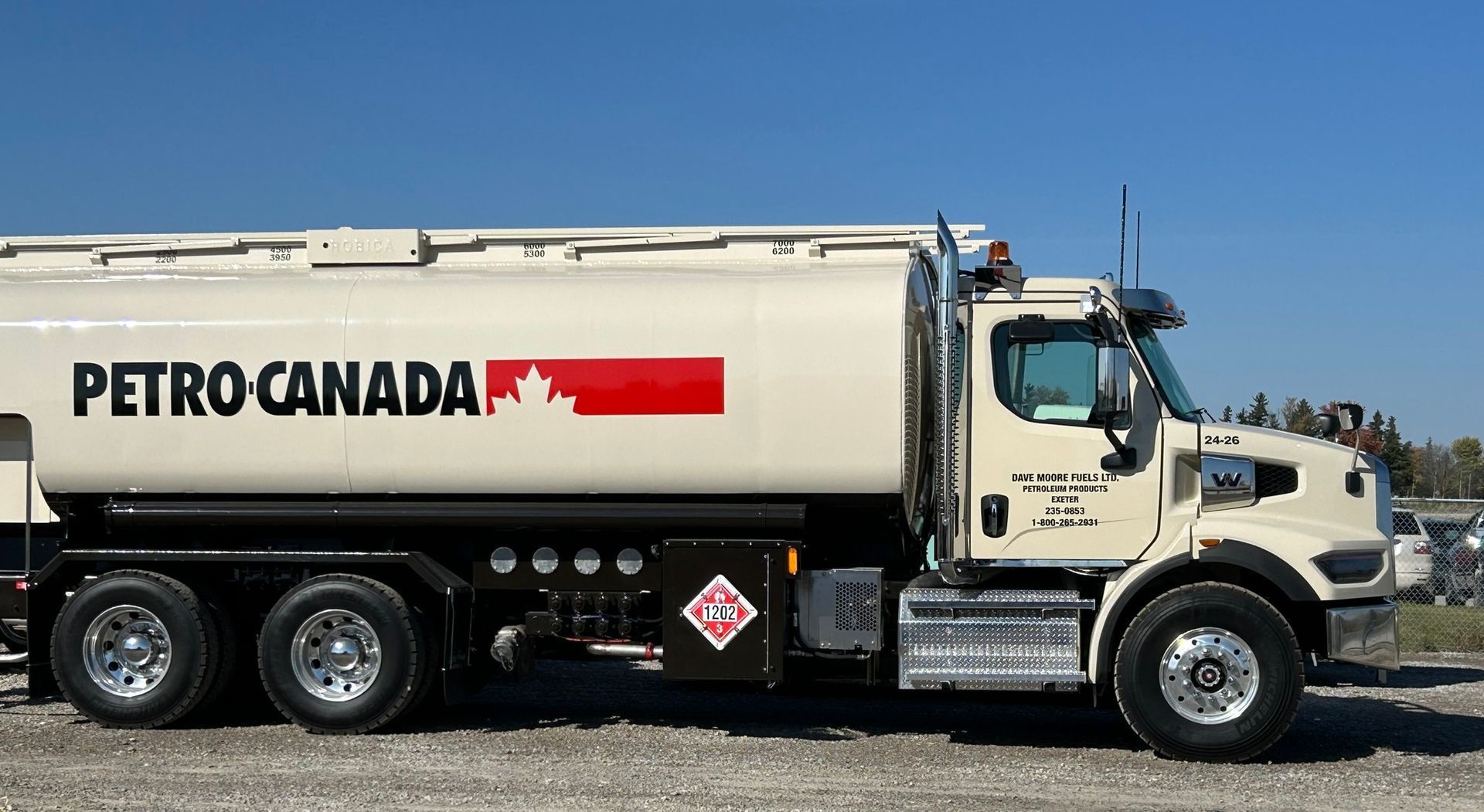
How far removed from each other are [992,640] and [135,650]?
5.84 metres

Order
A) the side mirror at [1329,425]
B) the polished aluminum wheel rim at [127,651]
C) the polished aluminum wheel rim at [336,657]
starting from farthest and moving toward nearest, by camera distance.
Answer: the polished aluminum wheel rim at [127,651]
the polished aluminum wheel rim at [336,657]
the side mirror at [1329,425]

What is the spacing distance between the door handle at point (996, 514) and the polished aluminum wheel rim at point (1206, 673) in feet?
4.14

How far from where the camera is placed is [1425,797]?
800cm

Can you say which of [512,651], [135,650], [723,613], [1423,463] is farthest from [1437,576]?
[1423,463]

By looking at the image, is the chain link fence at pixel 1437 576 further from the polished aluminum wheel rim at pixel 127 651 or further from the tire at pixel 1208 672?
the polished aluminum wheel rim at pixel 127 651

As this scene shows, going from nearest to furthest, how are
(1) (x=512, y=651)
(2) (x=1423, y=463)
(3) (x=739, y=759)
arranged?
(3) (x=739, y=759) < (1) (x=512, y=651) < (2) (x=1423, y=463)

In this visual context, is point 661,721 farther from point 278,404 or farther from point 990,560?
point 278,404

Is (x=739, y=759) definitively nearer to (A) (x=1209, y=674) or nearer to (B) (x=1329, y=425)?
(A) (x=1209, y=674)

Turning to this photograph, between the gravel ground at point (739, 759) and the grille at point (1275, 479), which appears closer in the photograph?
the gravel ground at point (739, 759)

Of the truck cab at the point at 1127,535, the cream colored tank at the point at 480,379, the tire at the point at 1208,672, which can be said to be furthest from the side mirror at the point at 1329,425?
the cream colored tank at the point at 480,379

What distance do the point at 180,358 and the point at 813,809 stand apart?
5.29 m

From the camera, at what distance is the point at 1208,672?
28.8ft

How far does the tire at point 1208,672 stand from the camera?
866 cm

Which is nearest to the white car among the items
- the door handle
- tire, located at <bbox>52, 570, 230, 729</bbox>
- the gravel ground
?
the gravel ground
